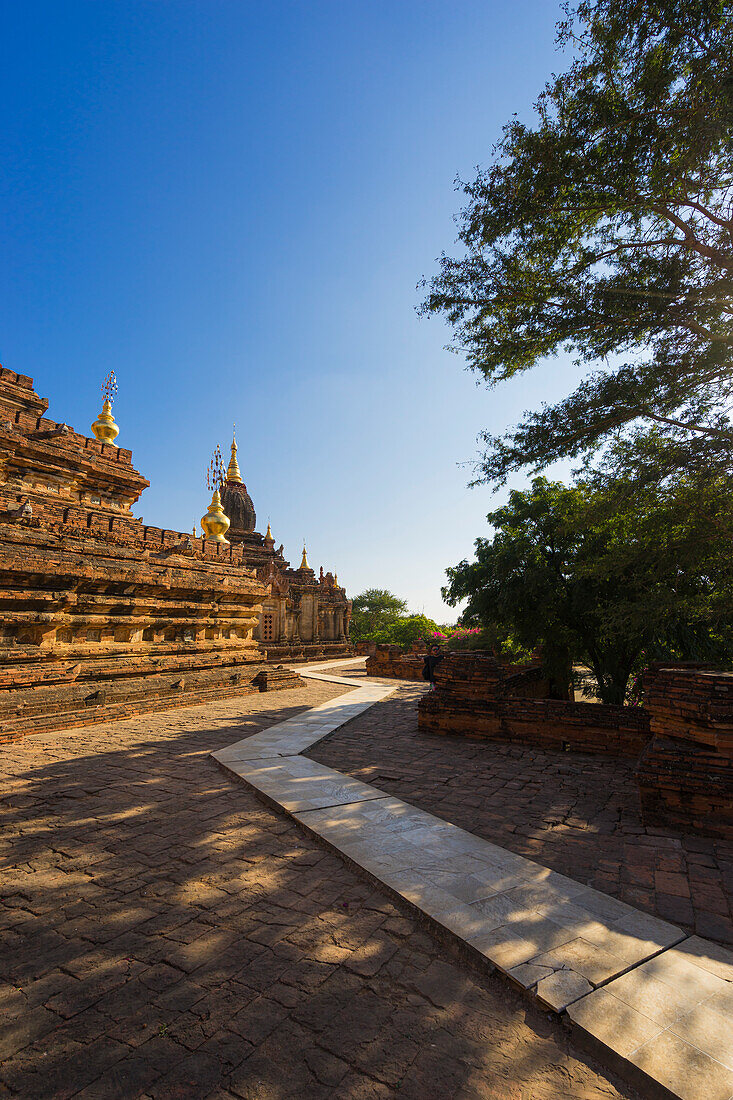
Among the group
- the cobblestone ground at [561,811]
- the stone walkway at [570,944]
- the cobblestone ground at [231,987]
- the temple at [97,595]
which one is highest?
the temple at [97,595]

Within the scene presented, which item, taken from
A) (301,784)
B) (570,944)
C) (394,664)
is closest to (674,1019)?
(570,944)

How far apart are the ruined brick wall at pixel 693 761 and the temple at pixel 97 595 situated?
8.59 meters

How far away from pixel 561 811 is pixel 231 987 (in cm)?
355

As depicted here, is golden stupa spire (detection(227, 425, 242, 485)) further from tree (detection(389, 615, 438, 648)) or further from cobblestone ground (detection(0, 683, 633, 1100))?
cobblestone ground (detection(0, 683, 633, 1100))

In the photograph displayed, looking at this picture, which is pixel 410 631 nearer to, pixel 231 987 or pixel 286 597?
pixel 286 597

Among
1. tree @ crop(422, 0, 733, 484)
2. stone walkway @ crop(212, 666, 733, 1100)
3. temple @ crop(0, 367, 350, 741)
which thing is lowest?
stone walkway @ crop(212, 666, 733, 1100)

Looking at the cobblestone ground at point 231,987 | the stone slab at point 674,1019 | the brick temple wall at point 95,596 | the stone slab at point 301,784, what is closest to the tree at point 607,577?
the stone slab at point 301,784

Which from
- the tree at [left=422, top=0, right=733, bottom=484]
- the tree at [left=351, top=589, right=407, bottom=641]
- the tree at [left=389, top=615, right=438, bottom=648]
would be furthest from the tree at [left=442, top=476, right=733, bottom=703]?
the tree at [left=351, top=589, right=407, bottom=641]

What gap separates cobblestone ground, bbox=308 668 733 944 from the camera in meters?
3.18

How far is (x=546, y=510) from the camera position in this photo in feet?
33.9

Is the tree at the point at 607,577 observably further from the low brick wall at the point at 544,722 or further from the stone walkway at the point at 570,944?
the stone walkway at the point at 570,944

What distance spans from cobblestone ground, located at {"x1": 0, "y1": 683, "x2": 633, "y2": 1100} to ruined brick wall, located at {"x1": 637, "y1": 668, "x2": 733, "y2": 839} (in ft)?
9.62

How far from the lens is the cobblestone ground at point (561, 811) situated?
3.18 metres

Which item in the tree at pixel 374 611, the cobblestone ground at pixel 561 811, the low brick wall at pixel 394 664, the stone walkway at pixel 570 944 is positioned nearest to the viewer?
the stone walkway at pixel 570 944
